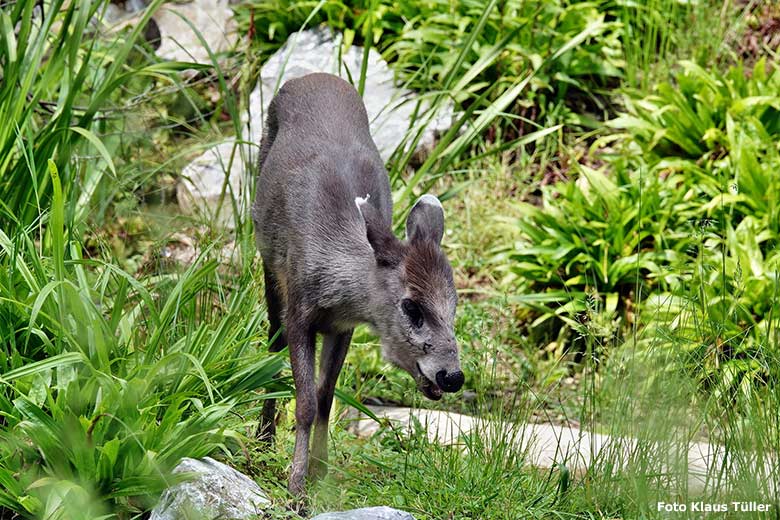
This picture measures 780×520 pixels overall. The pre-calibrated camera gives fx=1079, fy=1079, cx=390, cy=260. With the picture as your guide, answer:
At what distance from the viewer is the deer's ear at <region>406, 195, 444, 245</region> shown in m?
4.24

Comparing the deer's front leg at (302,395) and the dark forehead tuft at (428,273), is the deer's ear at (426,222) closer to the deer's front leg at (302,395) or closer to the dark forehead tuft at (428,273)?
the dark forehead tuft at (428,273)

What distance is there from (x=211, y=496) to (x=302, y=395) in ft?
1.97

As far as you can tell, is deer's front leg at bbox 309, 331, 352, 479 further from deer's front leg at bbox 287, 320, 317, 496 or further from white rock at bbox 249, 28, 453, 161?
white rock at bbox 249, 28, 453, 161

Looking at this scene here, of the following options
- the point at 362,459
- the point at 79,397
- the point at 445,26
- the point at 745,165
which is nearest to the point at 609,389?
the point at 362,459

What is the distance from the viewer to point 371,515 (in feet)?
12.8

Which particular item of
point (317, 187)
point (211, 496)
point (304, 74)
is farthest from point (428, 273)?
point (304, 74)

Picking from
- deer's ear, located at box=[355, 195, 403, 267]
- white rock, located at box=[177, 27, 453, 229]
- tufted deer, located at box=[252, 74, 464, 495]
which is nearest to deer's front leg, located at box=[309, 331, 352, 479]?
tufted deer, located at box=[252, 74, 464, 495]

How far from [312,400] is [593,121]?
211 inches

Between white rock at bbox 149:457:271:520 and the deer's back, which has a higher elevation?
the deer's back

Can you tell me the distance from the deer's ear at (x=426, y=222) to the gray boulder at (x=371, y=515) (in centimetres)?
104

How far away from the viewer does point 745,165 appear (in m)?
7.45

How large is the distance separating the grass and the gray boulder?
348 mm

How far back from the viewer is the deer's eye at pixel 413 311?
13.5 ft

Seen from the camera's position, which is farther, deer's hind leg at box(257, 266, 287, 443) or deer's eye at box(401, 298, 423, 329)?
deer's hind leg at box(257, 266, 287, 443)
